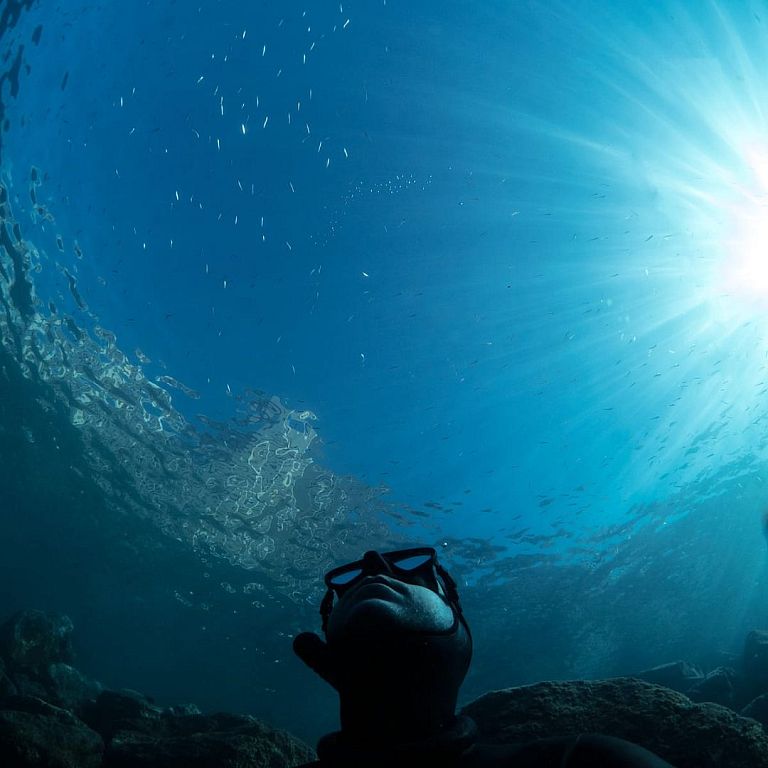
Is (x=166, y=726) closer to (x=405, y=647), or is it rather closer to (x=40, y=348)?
(x=405, y=647)

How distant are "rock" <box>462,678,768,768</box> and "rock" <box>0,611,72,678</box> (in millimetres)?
16530

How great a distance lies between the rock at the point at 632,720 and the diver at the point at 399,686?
2502mm

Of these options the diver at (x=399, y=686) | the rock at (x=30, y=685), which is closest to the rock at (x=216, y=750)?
the diver at (x=399, y=686)

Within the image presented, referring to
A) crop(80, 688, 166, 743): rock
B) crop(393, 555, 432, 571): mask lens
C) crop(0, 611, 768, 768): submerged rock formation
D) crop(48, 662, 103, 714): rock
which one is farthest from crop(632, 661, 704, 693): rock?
crop(48, 662, 103, 714): rock

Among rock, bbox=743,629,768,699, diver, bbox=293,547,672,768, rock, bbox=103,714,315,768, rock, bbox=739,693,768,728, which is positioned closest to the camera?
diver, bbox=293,547,672,768

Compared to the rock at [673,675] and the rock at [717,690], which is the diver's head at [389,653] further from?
the rock at [673,675]

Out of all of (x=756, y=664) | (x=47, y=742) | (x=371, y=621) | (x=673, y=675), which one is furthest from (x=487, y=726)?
(x=673, y=675)

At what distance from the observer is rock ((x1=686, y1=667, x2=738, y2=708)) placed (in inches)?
476

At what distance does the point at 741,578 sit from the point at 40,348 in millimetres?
50058

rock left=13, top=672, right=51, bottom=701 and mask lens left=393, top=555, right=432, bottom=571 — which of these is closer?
mask lens left=393, top=555, right=432, bottom=571

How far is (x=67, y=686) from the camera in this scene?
1490 centimetres

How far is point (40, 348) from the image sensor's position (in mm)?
16531

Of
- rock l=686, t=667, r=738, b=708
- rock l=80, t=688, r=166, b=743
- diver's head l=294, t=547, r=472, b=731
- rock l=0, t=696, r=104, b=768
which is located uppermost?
rock l=686, t=667, r=738, b=708

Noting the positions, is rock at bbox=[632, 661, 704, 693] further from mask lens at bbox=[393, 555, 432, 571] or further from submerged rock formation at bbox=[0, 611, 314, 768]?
submerged rock formation at bbox=[0, 611, 314, 768]
